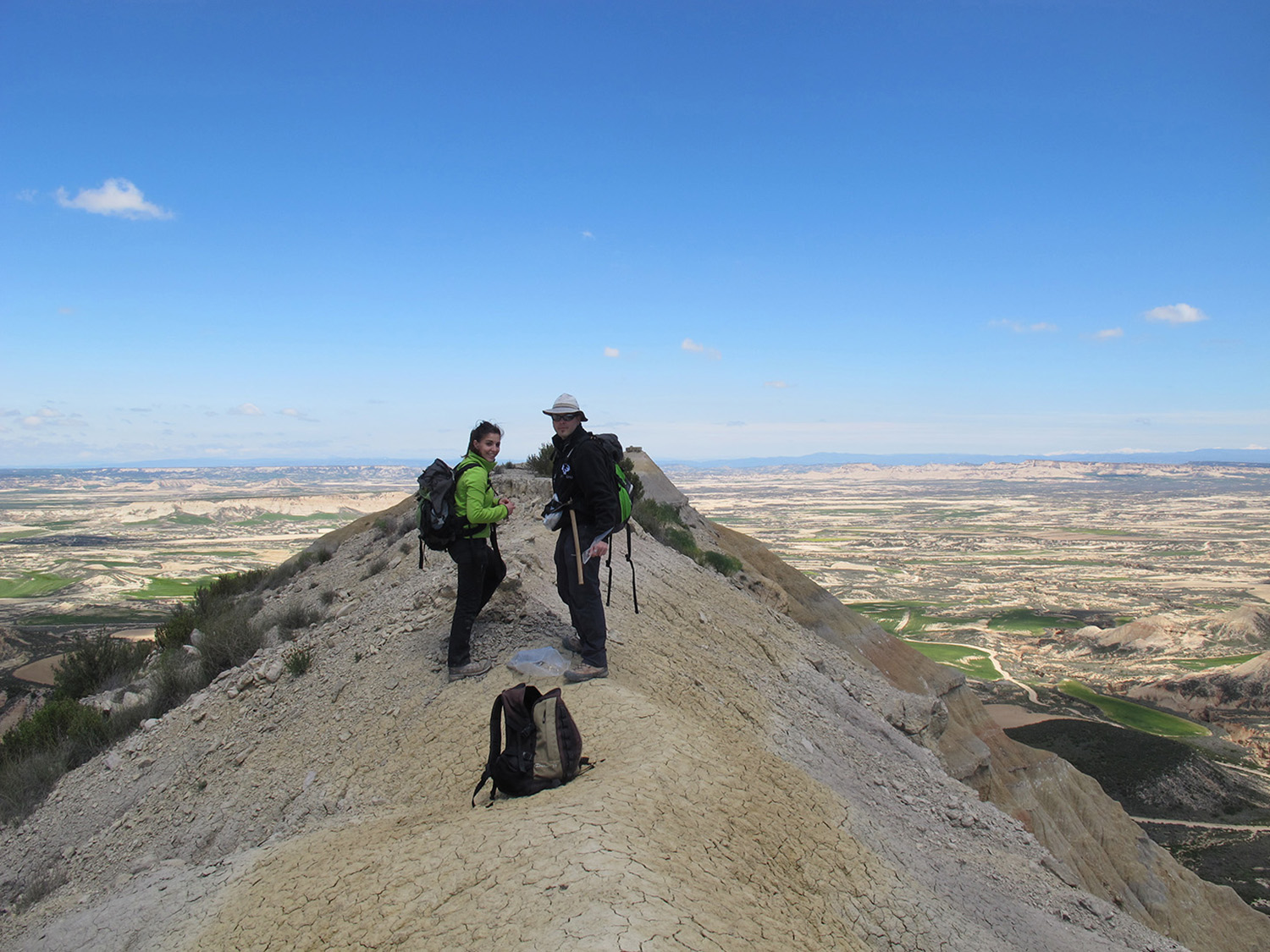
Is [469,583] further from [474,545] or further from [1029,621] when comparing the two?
[1029,621]

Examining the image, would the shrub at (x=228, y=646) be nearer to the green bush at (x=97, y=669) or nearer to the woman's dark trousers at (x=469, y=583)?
the green bush at (x=97, y=669)

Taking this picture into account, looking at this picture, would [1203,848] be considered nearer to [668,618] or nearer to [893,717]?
[893,717]

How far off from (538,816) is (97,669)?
41.8 ft

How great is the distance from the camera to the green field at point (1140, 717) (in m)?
33.1

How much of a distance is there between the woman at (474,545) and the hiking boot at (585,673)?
91cm

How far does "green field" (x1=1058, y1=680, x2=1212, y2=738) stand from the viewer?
109 ft

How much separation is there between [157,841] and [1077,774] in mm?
18152

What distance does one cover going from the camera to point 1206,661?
44.1 m

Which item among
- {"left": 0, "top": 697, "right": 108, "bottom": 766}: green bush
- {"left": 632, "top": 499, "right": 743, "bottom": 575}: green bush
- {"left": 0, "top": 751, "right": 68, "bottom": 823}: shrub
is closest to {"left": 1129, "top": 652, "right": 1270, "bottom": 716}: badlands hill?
{"left": 632, "top": 499, "right": 743, "bottom": 575}: green bush

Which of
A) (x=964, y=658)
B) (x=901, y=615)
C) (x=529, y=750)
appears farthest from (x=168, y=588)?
(x=529, y=750)

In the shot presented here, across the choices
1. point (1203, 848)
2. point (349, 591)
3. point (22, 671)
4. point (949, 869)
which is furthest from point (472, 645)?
point (22, 671)

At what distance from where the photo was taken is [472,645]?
22.7ft

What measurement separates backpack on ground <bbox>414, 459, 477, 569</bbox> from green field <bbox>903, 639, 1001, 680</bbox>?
39.2 m

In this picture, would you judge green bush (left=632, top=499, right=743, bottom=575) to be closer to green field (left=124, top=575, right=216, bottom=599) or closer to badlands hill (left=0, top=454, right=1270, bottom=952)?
badlands hill (left=0, top=454, right=1270, bottom=952)
